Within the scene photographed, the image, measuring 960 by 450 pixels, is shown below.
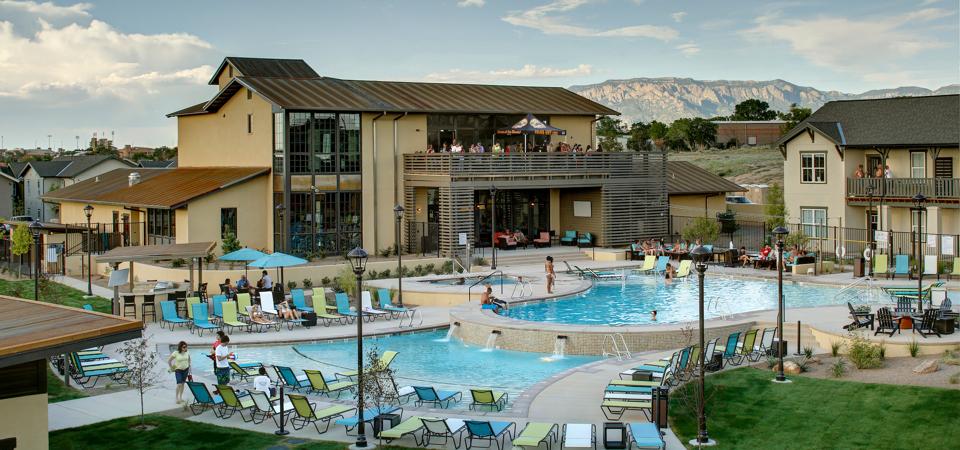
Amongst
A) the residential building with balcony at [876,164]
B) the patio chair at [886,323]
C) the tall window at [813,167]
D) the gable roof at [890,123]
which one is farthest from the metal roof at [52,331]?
the tall window at [813,167]

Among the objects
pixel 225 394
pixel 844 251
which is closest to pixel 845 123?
pixel 844 251

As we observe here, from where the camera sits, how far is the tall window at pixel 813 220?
43.3 meters

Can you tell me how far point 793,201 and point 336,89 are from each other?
20.9 m

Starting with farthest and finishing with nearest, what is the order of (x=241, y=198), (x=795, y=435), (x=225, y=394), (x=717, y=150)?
(x=717, y=150) < (x=241, y=198) < (x=225, y=394) < (x=795, y=435)

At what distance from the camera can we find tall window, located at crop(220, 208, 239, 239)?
38844 millimetres

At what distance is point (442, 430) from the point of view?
16516 mm

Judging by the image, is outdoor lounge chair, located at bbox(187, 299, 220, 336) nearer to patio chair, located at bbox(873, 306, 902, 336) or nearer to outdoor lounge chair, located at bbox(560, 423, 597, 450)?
outdoor lounge chair, located at bbox(560, 423, 597, 450)

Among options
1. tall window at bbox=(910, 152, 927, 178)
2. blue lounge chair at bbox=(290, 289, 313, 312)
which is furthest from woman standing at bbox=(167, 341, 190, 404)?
tall window at bbox=(910, 152, 927, 178)

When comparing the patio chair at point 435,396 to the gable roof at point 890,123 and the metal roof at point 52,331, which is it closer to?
the metal roof at point 52,331

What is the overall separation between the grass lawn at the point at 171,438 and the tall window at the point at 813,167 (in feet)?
107

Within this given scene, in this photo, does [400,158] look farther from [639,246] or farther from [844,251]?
[844,251]

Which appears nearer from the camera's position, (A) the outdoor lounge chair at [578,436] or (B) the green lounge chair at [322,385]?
(A) the outdoor lounge chair at [578,436]

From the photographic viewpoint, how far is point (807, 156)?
44219 mm

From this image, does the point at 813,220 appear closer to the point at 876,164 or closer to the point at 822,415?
the point at 876,164
